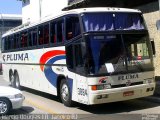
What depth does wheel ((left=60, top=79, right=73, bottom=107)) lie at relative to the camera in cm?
1176

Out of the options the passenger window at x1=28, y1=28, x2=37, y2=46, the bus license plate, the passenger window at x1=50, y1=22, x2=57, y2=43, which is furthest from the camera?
the passenger window at x1=28, y1=28, x2=37, y2=46

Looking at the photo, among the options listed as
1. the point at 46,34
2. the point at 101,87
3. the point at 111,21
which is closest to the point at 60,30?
the point at 46,34

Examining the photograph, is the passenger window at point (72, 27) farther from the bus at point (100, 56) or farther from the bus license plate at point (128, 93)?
the bus license plate at point (128, 93)

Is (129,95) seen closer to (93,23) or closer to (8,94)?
(93,23)

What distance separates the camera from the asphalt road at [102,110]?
9.98 meters

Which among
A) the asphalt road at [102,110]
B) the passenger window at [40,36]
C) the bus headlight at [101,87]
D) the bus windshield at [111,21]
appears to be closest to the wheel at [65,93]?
the asphalt road at [102,110]

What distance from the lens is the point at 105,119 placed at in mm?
9719

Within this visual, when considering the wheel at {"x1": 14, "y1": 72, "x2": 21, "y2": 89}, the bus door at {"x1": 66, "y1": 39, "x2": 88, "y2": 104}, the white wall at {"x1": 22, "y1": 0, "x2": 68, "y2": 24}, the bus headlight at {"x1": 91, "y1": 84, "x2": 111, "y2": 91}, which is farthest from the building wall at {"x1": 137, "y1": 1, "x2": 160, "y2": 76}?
the white wall at {"x1": 22, "y1": 0, "x2": 68, "y2": 24}

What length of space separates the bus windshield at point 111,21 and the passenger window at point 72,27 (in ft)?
1.25

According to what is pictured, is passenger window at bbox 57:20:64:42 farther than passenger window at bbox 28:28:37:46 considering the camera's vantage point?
No

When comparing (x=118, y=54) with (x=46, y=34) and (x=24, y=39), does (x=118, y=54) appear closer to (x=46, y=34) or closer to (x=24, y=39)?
(x=46, y=34)

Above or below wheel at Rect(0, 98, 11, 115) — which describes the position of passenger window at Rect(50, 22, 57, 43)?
above

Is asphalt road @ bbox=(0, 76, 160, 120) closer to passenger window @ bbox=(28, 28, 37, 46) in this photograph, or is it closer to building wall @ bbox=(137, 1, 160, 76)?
passenger window @ bbox=(28, 28, 37, 46)

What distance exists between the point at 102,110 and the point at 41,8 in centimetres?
2575
